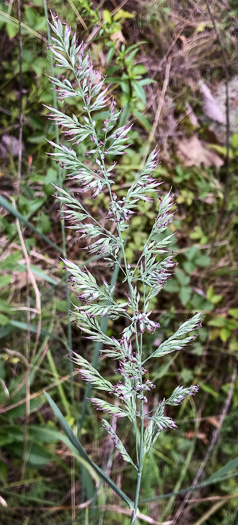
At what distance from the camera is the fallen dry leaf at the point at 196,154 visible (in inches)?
72.6

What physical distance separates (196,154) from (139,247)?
0.52m

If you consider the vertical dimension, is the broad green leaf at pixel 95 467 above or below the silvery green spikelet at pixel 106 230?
below

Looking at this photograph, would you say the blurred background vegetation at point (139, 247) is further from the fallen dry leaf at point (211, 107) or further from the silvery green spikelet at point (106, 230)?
the silvery green spikelet at point (106, 230)

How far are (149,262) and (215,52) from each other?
1.52 m

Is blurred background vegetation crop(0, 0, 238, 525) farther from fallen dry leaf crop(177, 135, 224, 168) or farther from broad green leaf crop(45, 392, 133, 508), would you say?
broad green leaf crop(45, 392, 133, 508)

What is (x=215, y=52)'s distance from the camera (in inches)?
Answer: 72.1

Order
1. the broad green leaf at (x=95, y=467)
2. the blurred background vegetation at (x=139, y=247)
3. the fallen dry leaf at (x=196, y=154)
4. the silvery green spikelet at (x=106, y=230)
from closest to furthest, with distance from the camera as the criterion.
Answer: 1. the silvery green spikelet at (x=106, y=230)
2. the broad green leaf at (x=95, y=467)
3. the blurred background vegetation at (x=139, y=247)
4. the fallen dry leaf at (x=196, y=154)

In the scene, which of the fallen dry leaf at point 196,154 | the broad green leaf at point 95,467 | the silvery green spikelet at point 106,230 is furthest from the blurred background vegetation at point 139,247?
the silvery green spikelet at point 106,230

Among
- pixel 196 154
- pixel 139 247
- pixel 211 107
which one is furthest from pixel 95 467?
pixel 211 107

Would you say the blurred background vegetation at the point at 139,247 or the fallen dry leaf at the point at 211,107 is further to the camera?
the fallen dry leaf at the point at 211,107

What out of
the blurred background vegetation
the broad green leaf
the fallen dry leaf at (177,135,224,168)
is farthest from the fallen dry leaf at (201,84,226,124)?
the broad green leaf

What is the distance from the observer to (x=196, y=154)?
186cm

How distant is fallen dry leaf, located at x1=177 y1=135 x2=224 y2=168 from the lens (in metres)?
1.84

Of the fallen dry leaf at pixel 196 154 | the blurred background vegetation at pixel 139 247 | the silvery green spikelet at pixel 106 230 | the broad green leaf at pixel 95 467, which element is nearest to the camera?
the silvery green spikelet at pixel 106 230
